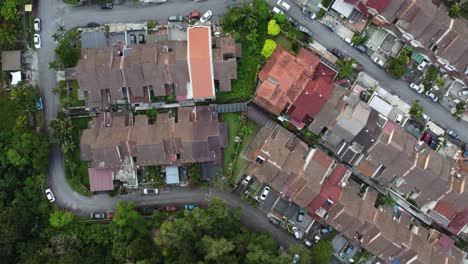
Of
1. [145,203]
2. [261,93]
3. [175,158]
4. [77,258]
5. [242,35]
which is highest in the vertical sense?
[242,35]

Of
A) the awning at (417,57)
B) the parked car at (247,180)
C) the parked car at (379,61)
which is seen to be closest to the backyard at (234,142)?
the parked car at (247,180)

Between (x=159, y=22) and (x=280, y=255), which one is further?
(x=159, y=22)

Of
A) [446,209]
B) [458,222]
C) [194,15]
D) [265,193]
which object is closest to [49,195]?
[265,193]

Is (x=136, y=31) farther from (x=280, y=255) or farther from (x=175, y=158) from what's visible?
(x=280, y=255)

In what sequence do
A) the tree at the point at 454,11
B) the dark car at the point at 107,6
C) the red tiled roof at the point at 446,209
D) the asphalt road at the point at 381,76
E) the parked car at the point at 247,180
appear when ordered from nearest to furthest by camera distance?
the red tiled roof at the point at 446,209, the tree at the point at 454,11, the parked car at the point at 247,180, the asphalt road at the point at 381,76, the dark car at the point at 107,6

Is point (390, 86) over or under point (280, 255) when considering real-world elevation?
over

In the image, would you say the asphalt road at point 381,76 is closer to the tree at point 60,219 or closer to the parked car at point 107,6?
the parked car at point 107,6

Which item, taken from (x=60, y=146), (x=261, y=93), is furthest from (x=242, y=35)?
(x=60, y=146)
